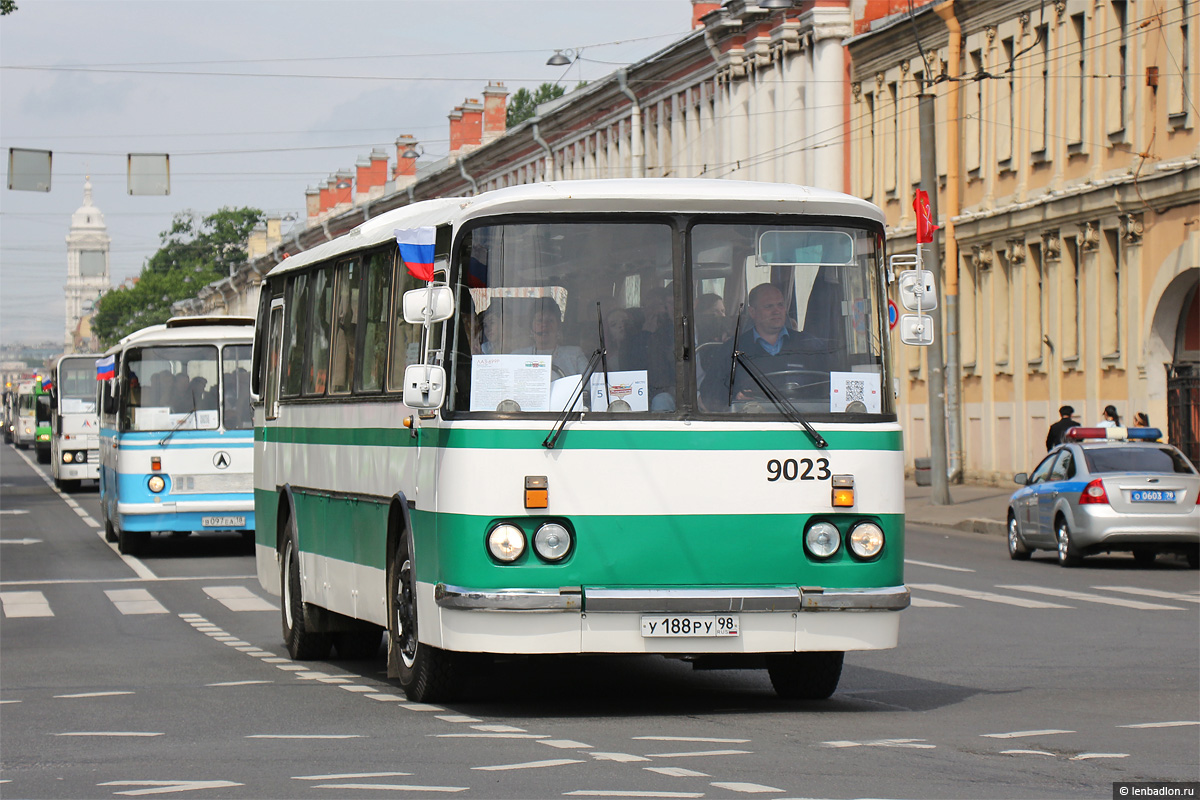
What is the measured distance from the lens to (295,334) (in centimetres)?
1476

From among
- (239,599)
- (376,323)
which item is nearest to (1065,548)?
(239,599)

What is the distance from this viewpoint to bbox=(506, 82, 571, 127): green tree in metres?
108

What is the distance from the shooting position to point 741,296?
10.7m

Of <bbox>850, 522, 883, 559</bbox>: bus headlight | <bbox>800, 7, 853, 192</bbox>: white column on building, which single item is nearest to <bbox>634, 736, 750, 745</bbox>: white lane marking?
<bbox>850, 522, 883, 559</bbox>: bus headlight

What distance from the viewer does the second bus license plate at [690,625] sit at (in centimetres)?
1045

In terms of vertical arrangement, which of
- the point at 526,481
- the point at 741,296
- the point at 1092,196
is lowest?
the point at 526,481

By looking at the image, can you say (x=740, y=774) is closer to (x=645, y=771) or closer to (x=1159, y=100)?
(x=645, y=771)

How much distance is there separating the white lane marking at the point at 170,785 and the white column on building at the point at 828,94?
45.6m

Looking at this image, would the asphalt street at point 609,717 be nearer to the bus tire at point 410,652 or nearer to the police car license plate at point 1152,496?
the bus tire at point 410,652

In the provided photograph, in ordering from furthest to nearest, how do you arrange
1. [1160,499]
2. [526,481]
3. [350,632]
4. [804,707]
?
[1160,499], [350,632], [804,707], [526,481]

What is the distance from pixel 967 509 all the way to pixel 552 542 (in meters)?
27.6

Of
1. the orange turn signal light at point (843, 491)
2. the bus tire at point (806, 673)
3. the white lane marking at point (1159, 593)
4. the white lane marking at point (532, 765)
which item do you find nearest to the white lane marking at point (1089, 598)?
the white lane marking at point (1159, 593)

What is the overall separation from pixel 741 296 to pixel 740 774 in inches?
113

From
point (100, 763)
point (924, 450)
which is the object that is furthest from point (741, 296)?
point (924, 450)
